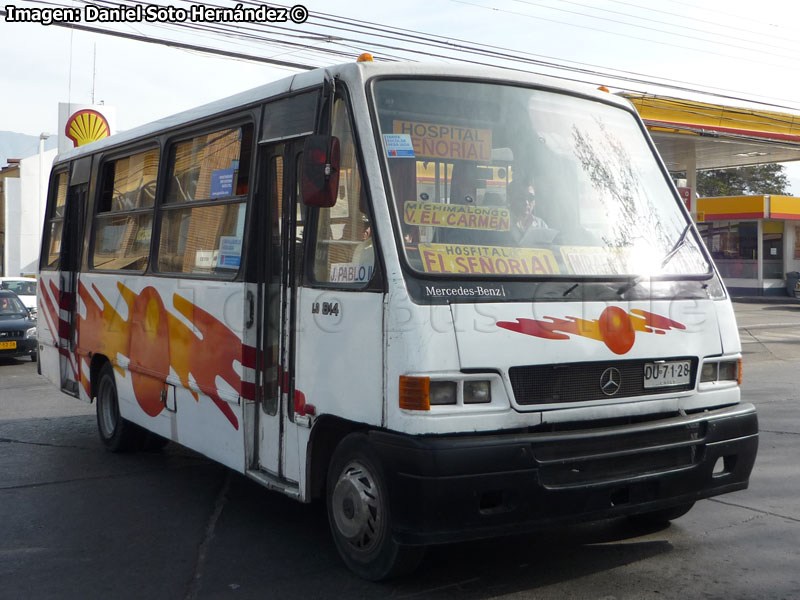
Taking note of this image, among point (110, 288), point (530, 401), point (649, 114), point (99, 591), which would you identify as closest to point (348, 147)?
point (530, 401)

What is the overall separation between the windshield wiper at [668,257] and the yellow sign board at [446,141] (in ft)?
3.18

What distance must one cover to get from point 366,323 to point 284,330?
902 millimetres

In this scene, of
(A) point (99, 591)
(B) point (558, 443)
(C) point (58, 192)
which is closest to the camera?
(B) point (558, 443)

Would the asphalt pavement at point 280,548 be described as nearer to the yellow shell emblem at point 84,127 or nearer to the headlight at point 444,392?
the headlight at point 444,392

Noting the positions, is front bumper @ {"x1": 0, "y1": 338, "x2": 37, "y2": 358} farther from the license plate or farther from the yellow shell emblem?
the license plate

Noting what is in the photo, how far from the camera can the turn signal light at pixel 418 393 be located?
421cm

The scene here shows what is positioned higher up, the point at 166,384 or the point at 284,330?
the point at 284,330

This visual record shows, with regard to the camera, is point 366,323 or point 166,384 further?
point 166,384

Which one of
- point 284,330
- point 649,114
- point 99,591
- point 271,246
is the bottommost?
point 99,591

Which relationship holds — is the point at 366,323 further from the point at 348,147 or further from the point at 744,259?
the point at 744,259

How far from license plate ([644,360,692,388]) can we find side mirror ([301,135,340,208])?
6.04 ft

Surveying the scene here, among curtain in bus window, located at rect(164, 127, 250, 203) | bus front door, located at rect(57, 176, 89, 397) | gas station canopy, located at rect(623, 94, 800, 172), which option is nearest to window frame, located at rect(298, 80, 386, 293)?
curtain in bus window, located at rect(164, 127, 250, 203)

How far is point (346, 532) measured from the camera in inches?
187

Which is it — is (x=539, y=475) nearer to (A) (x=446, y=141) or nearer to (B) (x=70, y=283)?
(A) (x=446, y=141)
